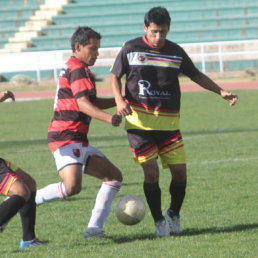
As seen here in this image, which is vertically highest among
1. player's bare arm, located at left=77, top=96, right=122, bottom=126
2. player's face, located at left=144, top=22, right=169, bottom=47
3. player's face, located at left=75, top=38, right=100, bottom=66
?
player's face, located at left=144, top=22, right=169, bottom=47

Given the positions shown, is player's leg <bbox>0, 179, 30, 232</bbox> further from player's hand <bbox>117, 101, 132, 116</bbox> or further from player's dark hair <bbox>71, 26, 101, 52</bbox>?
player's dark hair <bbox>71, 26, 101, 52</bbox>

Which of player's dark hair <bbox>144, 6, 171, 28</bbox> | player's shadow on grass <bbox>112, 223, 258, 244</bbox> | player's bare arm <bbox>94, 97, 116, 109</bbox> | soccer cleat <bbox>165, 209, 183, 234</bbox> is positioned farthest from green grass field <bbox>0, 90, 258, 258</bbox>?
player's dark hair <bbox>144, 6, 171, 28</bbox>

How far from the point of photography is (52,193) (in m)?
5.86

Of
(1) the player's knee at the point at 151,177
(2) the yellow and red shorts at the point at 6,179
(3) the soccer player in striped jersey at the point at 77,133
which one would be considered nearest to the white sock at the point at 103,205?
(3) the soccer player in striped jersey at the point at 77,133

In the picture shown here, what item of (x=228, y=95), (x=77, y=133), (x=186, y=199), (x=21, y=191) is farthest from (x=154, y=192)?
(x=186, y=199)

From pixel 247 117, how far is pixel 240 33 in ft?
47.1

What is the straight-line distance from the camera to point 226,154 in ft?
37.6

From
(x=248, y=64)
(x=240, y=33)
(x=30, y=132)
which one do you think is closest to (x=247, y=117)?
(x=30, y=132)

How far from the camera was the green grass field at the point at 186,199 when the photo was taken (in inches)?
213

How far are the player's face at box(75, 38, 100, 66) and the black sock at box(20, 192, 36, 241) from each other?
1197mm

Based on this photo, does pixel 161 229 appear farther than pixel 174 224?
No

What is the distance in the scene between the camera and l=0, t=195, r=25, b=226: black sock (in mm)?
5195

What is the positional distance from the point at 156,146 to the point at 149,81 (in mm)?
567

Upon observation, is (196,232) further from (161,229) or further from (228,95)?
(228,95)
